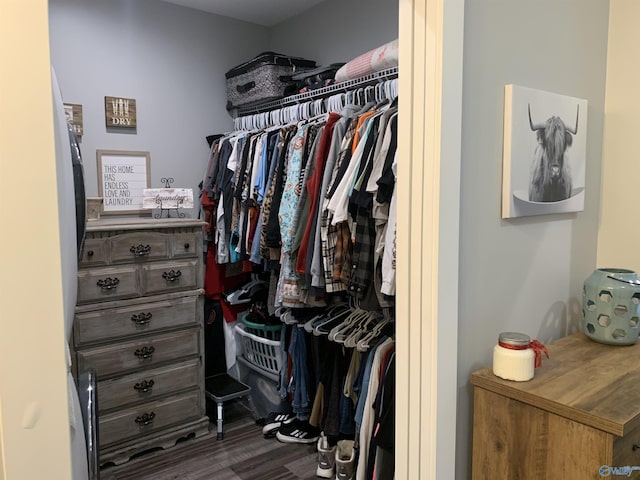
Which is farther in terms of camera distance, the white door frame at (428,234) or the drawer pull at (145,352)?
the drawer pull at (145,352)

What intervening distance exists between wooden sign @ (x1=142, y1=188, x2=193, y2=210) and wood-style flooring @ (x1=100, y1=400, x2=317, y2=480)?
4.48 feet

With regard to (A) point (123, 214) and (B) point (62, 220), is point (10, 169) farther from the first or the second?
(A) point (123, 214)

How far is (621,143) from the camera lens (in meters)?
1.91

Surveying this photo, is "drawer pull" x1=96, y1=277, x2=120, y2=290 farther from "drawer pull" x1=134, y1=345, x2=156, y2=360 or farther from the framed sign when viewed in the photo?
the framed sign

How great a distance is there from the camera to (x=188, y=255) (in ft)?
8.86

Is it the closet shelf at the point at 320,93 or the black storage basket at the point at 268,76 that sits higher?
the black storage basket at the point at 268,76

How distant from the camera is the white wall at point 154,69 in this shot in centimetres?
287

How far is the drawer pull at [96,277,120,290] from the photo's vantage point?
7.98 feet

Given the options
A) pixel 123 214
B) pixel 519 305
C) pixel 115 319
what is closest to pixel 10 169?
pixel 519 305

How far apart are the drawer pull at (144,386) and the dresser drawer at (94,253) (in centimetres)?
66

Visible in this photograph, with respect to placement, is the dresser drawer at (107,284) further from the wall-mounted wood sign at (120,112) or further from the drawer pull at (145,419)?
the wall-mounted wood sign at (120,112)

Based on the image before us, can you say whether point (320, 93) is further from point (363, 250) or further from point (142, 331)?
point (142, 331)

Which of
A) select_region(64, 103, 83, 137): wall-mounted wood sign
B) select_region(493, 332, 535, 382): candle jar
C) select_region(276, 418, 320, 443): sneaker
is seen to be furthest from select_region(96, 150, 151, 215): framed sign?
select_region(493, 332, 535, 382): candle jar

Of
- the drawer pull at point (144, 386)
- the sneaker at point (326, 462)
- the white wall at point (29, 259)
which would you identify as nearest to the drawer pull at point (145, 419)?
the drawer pull at point (144, 386)
